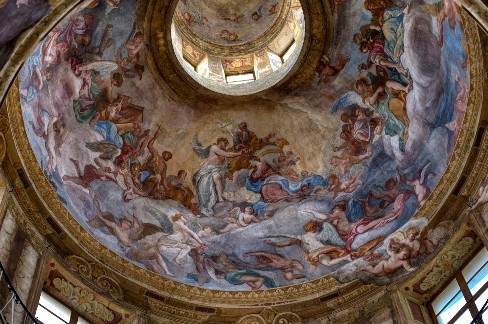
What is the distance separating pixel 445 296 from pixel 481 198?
1.85 metres

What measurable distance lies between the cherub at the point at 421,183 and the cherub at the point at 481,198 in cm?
128

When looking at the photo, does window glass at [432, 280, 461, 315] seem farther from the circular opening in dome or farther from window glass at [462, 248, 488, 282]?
the circular opening in dome

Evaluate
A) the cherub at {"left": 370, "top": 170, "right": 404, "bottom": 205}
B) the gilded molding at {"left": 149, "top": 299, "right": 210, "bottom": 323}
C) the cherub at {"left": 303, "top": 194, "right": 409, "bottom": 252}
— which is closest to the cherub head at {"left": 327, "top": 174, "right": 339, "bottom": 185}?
the cherub at {"left": 303, "top": 194, "right": 409, "bottom": 252}

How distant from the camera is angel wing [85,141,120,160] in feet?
55.8

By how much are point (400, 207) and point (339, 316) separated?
2.54 metres

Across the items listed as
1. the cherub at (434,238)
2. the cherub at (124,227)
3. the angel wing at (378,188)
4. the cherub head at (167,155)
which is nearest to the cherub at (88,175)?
the cherub at (124,227)

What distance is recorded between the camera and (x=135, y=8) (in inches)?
661

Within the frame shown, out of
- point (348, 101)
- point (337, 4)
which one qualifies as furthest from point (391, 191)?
point (337, 4)

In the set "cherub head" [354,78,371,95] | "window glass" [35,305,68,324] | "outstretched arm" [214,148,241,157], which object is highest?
"cherub head" [354,78,371,95]

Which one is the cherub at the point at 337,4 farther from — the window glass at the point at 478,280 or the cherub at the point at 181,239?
the window glass at the point at 478,280

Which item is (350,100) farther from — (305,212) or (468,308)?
(468,308)

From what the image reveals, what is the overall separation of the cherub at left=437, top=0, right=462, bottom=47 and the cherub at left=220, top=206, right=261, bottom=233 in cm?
538

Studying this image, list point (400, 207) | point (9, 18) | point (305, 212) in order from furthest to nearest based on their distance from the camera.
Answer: point (305, 212) < point (400, 207) < point (9, 18)

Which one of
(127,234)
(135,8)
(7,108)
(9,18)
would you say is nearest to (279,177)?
(127,234)
